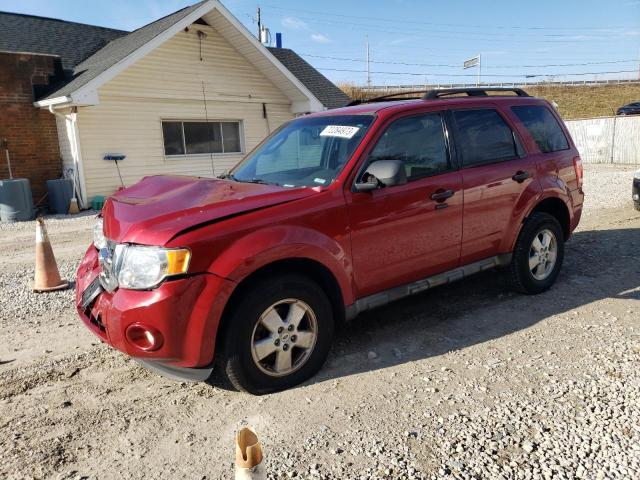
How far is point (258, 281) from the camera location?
305 cm

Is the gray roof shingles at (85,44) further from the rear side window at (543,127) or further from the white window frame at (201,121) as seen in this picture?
the rear side window at (543,127)

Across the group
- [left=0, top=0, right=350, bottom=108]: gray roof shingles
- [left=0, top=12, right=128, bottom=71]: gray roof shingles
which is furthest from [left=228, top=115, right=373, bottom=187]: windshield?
[left=0, top=12, right=128, bottom=71]: gray roof shingles

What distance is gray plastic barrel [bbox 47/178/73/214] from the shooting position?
38.1 feet

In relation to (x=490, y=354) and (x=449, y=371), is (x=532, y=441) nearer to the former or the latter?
(x=449, y=371)

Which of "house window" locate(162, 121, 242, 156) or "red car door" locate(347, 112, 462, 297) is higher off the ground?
"house window" locate(162, 121, 242, 156)

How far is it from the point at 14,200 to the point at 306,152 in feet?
31.0


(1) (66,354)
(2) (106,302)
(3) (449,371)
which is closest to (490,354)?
(3) (449,371)

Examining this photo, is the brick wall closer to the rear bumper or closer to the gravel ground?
the gravel ground

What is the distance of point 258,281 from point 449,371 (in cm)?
153

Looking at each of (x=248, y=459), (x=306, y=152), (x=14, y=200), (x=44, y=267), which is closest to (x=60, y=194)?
(x=14, y=200)

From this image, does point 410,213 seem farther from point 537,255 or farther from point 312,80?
point 312,80

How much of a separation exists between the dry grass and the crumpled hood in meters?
45.6

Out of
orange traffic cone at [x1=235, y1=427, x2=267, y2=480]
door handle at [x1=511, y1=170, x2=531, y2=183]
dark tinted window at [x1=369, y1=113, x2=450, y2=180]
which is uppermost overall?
dark tinted window at [x1=369, y1=113, x2=450, y2=180]

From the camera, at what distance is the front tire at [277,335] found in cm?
297
